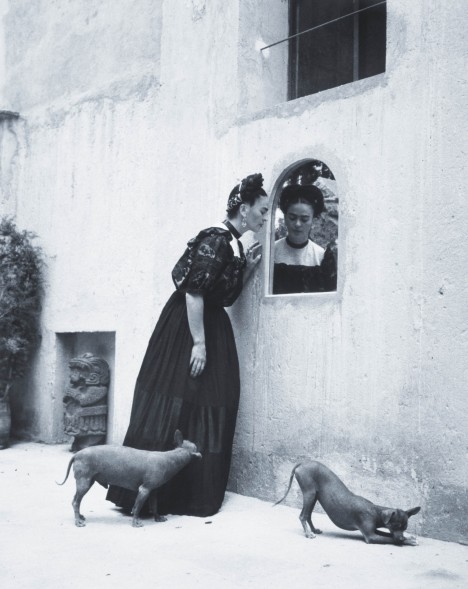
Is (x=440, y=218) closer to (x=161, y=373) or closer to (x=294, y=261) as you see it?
(x=294, y=261)

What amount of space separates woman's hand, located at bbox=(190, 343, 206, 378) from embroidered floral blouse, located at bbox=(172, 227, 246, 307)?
35 centimetres

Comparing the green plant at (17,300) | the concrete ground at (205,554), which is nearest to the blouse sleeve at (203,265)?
the concrete ground at (205,554)

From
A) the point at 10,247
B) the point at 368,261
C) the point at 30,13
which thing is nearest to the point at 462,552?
the point at 368,261

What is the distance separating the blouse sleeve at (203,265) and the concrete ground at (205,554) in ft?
4.76

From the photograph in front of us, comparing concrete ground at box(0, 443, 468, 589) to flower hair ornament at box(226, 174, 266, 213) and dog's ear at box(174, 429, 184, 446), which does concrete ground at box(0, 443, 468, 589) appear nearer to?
dog's ear at box(174, 429, 184, 446)

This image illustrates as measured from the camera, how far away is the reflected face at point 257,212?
16.7 ft

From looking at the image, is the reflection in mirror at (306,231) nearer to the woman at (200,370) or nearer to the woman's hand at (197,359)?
the woman at (200,370)

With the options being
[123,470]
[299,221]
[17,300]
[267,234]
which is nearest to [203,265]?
[267,234]

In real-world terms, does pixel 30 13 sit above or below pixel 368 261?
above

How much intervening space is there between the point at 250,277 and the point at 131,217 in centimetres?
187

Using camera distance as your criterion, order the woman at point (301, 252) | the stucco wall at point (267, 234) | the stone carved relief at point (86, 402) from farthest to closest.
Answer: the stone carved relief at point (86, 402)
the woman at point (301, 252)
the stucco wall at point (267, 234)

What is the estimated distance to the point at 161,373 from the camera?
499 cm

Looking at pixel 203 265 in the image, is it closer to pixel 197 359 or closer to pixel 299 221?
pixel 197 359

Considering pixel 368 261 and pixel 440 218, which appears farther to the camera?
pixel 368 261
